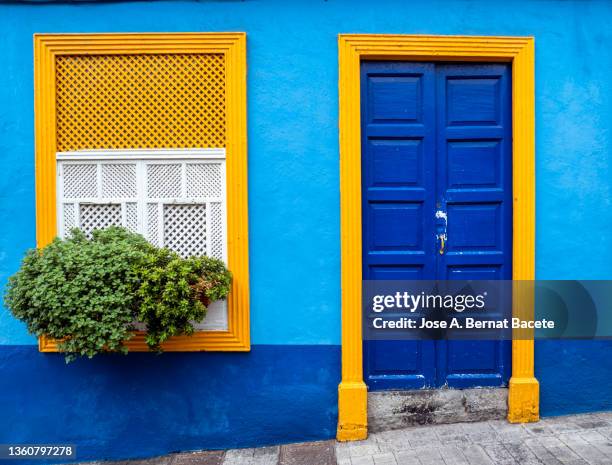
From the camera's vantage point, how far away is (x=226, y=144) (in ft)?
11.9

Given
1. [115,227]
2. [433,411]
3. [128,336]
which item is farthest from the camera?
[433,411]

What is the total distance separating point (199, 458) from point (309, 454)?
0.80m

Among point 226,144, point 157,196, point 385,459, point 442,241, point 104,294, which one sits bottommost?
point 385,459

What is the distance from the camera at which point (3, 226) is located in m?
3.65

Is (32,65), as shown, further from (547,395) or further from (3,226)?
(547,395)

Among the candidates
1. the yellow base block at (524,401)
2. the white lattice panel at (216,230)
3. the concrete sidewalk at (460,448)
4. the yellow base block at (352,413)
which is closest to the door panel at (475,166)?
the yellow base block at (524,401)

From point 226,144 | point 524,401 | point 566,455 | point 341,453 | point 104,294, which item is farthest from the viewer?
point 524,401

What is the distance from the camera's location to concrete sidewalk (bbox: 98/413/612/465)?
3293mm

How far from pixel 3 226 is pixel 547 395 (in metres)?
4.28

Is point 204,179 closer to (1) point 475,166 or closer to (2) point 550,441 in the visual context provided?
(1) point 475,166

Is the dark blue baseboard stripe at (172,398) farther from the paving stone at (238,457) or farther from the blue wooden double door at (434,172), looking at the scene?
the blue wooden double door at (434,172)

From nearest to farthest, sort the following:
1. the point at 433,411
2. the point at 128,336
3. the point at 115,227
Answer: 1. the point at 128,336
2. the point at 115,227
3. the point at 433,411

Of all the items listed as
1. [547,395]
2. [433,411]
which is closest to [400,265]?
[433,411]

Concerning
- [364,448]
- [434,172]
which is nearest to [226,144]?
[434,172]
